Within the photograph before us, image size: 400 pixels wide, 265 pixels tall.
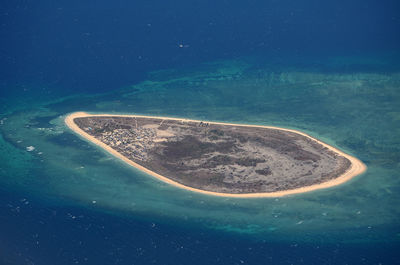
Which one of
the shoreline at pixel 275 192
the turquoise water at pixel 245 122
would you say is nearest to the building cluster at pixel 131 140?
the shoreline at pixel 275 192

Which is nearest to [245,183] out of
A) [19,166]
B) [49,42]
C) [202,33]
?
[19,166]

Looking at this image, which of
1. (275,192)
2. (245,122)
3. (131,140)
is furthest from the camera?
(245,122)

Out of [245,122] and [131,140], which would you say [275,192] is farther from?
[131,140]

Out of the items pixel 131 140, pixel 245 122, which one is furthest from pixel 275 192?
pixel 131 140

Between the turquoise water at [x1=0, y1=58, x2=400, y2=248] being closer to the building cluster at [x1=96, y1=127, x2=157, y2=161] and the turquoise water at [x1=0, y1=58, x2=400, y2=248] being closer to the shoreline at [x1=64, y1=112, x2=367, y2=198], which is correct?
the shoreline at [x1=64, y1=112, x2=367, y2=198]

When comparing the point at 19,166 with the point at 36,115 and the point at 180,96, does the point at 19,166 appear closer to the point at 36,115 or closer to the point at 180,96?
the point at 36,115

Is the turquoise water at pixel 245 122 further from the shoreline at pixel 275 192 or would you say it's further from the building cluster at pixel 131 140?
the building cluster at pixel 131 140

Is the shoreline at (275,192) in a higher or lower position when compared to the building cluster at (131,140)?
lower
